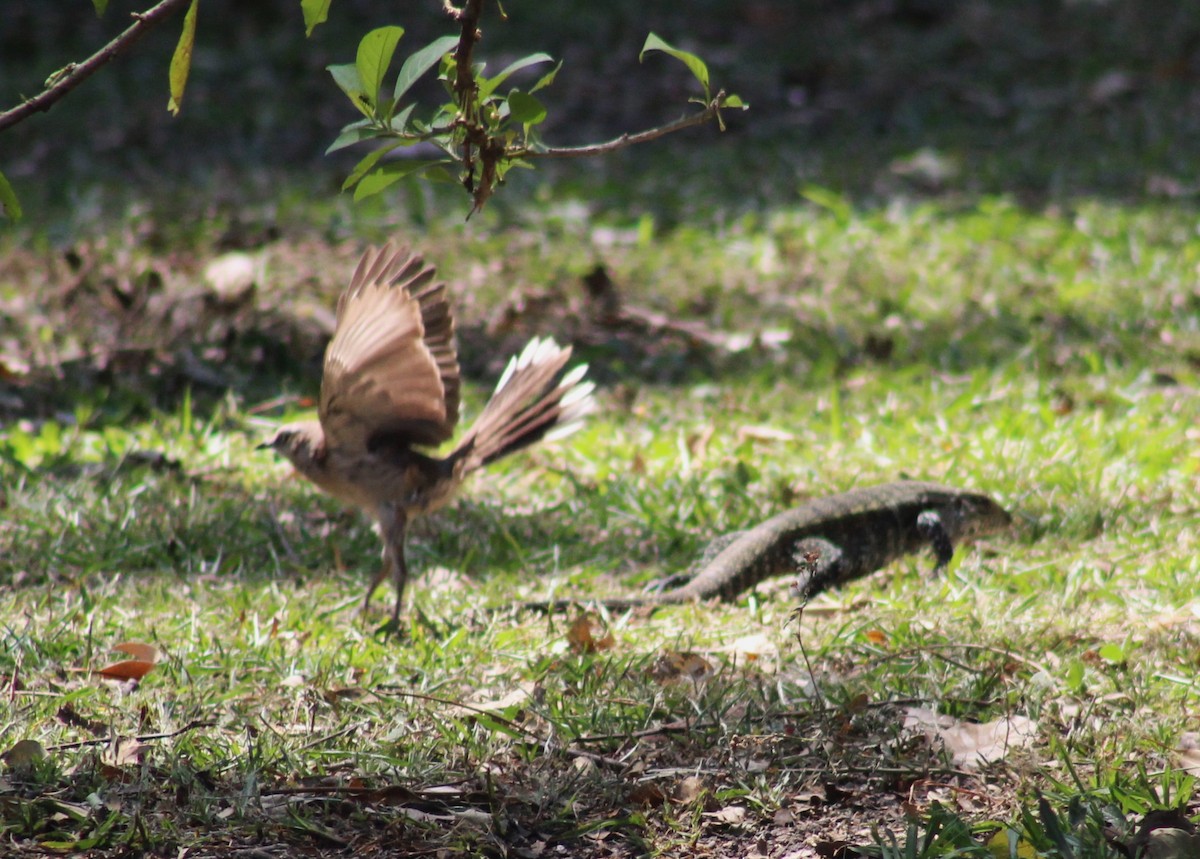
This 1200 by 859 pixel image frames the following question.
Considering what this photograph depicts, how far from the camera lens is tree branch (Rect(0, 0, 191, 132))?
7.99 ft

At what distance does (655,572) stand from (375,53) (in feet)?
7.93

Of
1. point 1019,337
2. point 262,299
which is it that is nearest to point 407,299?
point 262,299

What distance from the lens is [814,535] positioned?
4375 millimetres

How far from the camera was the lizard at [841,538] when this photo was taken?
417 cm

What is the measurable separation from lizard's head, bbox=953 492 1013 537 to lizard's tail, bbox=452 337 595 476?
1.30 metres

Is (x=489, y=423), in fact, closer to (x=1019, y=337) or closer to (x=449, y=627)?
(x=449, y=627)

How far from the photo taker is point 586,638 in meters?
3.83

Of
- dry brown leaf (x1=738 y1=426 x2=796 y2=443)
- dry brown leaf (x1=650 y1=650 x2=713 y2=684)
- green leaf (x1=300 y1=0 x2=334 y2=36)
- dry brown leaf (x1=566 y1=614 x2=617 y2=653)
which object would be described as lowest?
dry brown leaf (x1=738 y1=426 x2=796 y2=443)

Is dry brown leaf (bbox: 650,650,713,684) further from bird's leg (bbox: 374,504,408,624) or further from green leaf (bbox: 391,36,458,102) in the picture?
green leaf (bbox: 391,36,458,102)

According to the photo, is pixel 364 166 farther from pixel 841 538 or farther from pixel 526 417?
pixel 841 538

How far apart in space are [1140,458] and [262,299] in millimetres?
3937

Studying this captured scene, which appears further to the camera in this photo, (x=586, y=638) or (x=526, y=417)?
(x=526, y=417)

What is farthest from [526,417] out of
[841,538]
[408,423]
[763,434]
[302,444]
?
[763,434]

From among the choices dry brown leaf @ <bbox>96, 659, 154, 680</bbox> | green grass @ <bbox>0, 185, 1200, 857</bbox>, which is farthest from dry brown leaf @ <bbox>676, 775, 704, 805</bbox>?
dry brown leaf @ <bbox>96, 659, 154, 680</bbox>
